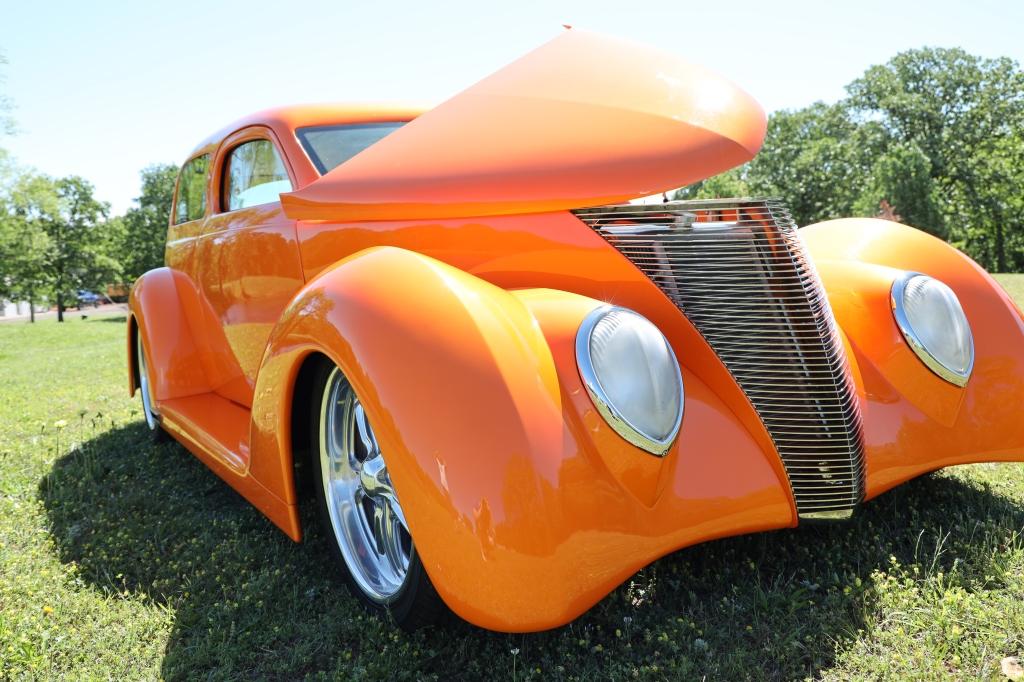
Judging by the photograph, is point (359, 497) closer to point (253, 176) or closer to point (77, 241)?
point (253, 176)

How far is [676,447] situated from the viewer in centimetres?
193

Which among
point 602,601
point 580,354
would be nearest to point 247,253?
point 580,354

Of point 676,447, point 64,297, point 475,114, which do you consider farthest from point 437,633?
point 64,297

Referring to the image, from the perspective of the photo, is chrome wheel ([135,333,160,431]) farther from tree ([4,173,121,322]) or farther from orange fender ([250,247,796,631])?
tree ([4,173,121,322])

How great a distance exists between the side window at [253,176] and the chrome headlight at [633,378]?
1888 mm

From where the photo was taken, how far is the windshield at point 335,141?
3.27 meters

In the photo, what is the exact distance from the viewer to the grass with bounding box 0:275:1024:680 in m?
1.95

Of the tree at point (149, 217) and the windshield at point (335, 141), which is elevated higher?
the windshield at point (335, 141)

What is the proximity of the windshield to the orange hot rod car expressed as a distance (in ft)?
0.46

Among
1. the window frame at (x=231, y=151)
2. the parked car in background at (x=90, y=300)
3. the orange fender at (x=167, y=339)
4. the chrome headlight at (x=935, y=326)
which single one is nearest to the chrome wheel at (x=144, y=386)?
the orange fender at (x=167, y=339)

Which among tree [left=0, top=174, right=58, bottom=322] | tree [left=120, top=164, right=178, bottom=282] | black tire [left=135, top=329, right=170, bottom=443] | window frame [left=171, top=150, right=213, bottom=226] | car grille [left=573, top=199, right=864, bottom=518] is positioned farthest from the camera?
tree [left=120, top=164, right=178, bottom=282]

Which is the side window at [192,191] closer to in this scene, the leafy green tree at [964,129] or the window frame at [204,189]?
the window frame at [204,189]

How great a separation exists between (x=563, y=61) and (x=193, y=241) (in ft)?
8.38

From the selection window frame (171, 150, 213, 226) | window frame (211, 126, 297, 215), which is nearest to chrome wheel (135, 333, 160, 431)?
window frame (171, 150, 213, 226)
